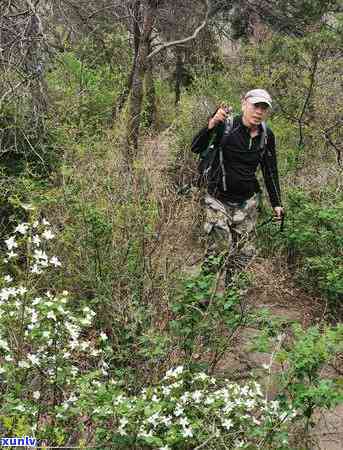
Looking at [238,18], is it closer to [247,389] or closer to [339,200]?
[339,200]

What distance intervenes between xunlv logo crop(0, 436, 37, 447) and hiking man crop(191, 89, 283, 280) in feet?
6.19

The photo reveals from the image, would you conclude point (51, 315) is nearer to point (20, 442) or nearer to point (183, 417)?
point (20, 442)

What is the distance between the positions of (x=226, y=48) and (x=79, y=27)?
6860 millimetres

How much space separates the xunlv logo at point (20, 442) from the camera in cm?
217

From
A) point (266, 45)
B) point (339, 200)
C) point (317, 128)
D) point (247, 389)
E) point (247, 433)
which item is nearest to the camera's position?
point (247, 433)

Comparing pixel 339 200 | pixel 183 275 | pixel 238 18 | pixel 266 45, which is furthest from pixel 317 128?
pixel 238 18

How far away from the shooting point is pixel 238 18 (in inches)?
516

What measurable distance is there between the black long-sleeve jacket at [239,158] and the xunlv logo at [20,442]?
2.35m

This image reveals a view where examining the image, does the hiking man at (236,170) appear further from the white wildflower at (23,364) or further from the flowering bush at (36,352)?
the white wildflower at (23,364)

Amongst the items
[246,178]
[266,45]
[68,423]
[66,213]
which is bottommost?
[68,423]

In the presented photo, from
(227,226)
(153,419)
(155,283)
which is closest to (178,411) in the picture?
(153,419)

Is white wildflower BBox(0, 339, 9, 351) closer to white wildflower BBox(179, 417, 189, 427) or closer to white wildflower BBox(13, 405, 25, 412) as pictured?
white wildflower BBox(13, 405, 25, 412)

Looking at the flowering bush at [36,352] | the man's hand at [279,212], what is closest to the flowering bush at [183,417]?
the flowering bush at [36,352]

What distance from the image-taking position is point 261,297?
4.97 metres
